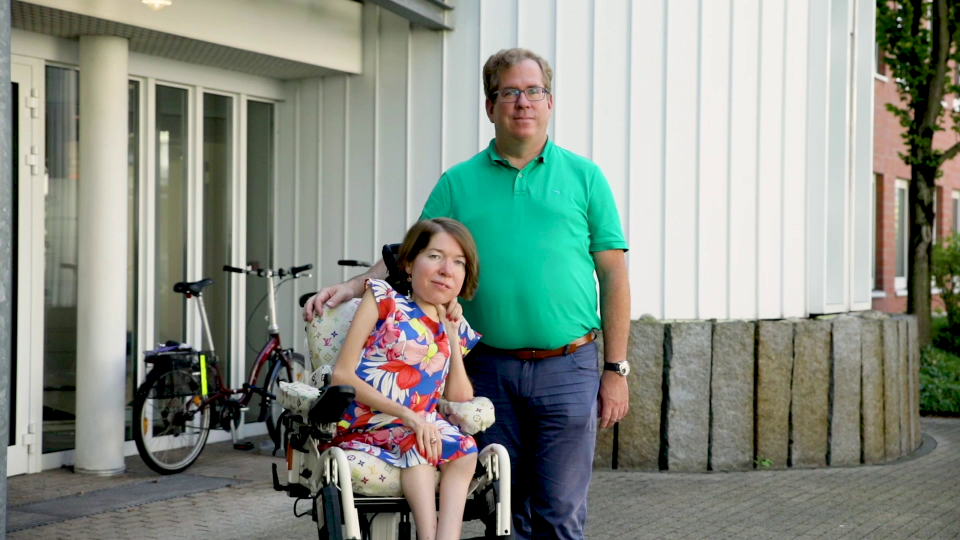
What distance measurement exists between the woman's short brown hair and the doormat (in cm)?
325

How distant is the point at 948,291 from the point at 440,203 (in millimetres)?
13726

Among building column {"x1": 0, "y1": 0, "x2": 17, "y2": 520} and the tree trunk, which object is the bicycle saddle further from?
the tree trunk

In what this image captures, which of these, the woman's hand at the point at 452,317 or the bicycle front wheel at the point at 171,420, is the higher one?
the woman's hand at the point at 452,317

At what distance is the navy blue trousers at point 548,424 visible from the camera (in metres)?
3.85

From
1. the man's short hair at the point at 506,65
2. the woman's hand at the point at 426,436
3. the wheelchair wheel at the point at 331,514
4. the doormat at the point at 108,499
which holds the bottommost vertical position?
the doormat at the point at 108,499

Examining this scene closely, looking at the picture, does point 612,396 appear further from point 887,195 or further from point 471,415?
point 887,195

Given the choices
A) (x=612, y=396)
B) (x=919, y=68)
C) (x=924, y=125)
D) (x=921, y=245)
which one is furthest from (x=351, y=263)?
(x=919, y=68)

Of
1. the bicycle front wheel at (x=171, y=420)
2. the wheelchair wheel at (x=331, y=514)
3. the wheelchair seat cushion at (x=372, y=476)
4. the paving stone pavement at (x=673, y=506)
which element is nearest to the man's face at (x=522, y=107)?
the wheelchair seat cushion at (x=372, y=476)

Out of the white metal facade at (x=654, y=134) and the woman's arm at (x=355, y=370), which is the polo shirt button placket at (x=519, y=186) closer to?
the woman's arm at (x=355, y=370)

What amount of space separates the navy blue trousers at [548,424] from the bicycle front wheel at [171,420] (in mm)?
3848

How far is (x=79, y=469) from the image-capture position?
724cm

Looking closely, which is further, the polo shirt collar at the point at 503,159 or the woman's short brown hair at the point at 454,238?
the polo shirt collar at the point at 503,159

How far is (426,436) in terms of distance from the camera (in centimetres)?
356

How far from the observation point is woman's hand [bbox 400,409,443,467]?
356 cm
